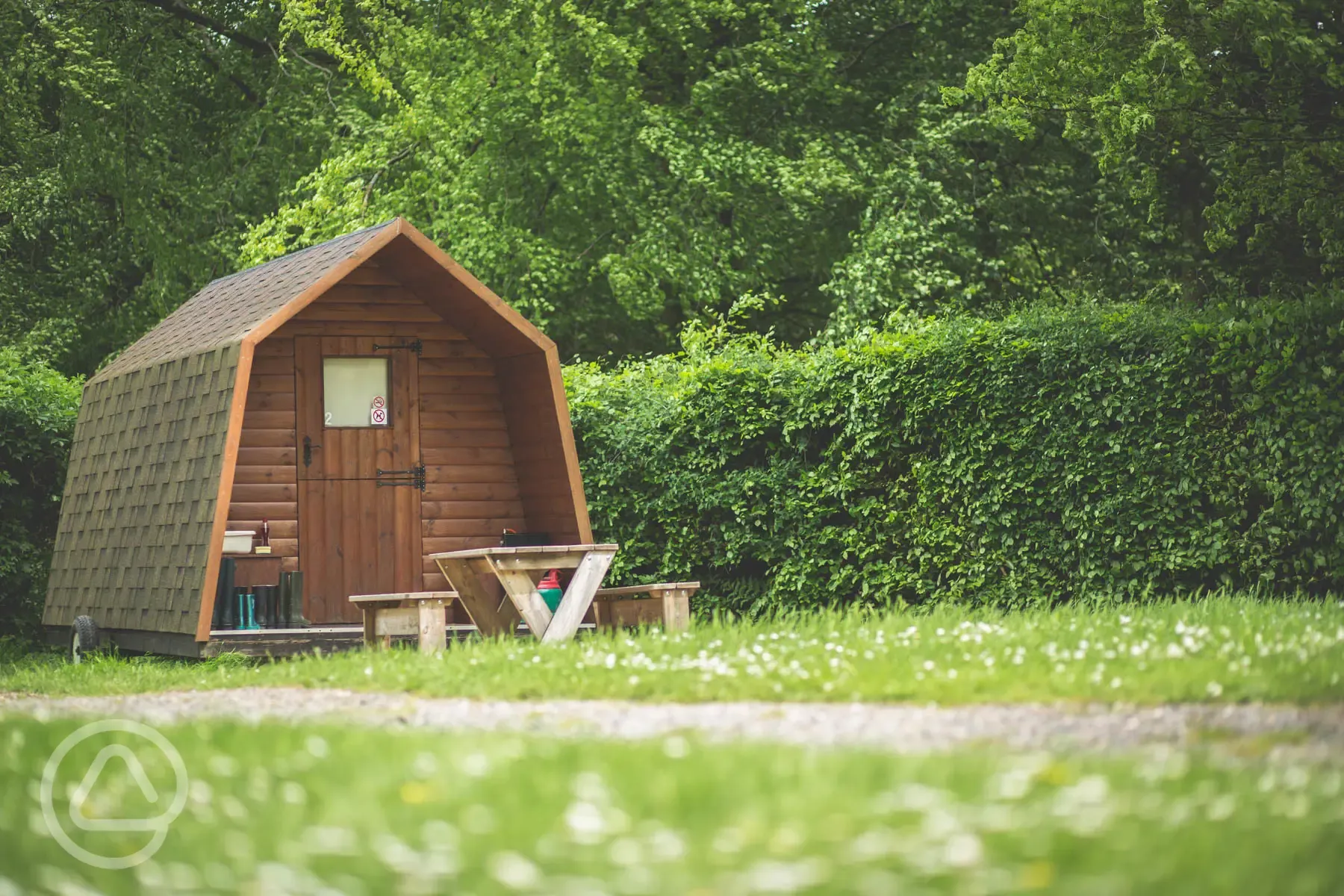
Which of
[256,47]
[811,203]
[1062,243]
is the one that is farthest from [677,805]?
[256,47]

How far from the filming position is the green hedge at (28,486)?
1554cm

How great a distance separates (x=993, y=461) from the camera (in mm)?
12188

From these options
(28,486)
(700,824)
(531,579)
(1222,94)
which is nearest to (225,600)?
(531,579)

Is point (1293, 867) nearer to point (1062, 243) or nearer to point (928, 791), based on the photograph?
point (928, 791)

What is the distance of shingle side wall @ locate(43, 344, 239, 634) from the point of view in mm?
12023

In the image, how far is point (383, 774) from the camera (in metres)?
5.37

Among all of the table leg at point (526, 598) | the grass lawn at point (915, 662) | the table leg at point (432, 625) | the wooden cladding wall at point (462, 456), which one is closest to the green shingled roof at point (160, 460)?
the wooden cladding wall at point (462, 456)

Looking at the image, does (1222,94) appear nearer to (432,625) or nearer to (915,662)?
(915,662)

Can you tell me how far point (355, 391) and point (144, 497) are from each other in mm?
2065

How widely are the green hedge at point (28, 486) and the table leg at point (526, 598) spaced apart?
708 cm

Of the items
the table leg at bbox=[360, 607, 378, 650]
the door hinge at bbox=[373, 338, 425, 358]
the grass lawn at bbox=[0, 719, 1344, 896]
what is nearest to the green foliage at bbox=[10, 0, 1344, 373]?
the door hinge at bbox=[373, 338, 425, 358]

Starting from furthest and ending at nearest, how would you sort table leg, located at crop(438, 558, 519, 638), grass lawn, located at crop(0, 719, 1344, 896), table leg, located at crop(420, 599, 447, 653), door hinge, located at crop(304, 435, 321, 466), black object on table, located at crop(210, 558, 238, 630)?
1. door hinge, located at crop(304, 435, 321, 466)
2. black object on table, located at crop(210, 558, 238, 630)
3. table leg, located at crop(438, 558, 519, 638)
4. table leg, located at crop(420, 599, 447, 653)
5. grass lawn, located at crop(0, 719, 1344, 896)

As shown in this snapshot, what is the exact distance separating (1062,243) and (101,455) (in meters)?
14.2

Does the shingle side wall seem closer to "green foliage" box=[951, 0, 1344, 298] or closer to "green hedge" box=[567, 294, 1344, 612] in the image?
"green hedge" box=[567, 294, 1344, 612]
